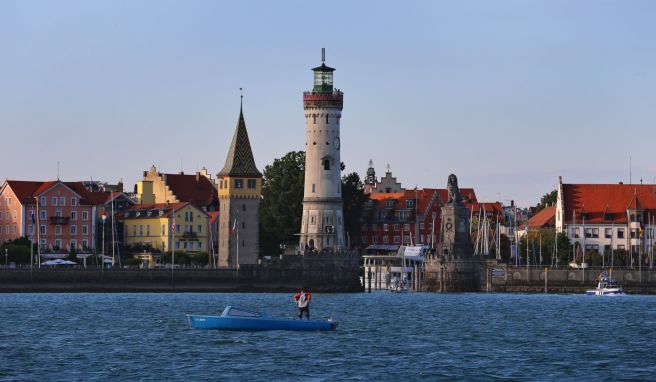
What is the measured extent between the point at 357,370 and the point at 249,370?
484 cm

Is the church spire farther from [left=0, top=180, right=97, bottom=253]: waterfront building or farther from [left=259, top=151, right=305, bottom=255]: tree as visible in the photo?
[left=0, top=180, right=97, bottom=253]: waterfront building

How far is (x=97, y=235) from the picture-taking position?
196375mm

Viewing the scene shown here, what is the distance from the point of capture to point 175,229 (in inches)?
7682

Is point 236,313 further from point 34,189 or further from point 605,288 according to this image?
point 34,189

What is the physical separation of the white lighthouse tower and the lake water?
98.4 feet

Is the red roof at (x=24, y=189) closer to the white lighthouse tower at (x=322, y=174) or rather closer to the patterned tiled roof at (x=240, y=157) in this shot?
the patterned tiled roof at (x=240, y=157)

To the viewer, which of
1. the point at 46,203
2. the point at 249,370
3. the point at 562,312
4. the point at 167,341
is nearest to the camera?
the point at 249,370

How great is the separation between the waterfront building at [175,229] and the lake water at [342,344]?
55.6 metres

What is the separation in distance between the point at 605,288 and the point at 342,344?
8121 centimetres

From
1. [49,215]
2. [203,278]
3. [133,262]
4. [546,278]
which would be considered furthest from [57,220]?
[546,278]

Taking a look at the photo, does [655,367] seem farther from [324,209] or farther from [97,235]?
[97,235]

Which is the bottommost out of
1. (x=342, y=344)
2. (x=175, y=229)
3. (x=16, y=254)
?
(x=342, y=344)

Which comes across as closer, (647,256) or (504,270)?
(504,270)

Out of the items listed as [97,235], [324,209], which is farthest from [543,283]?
[97,235]
